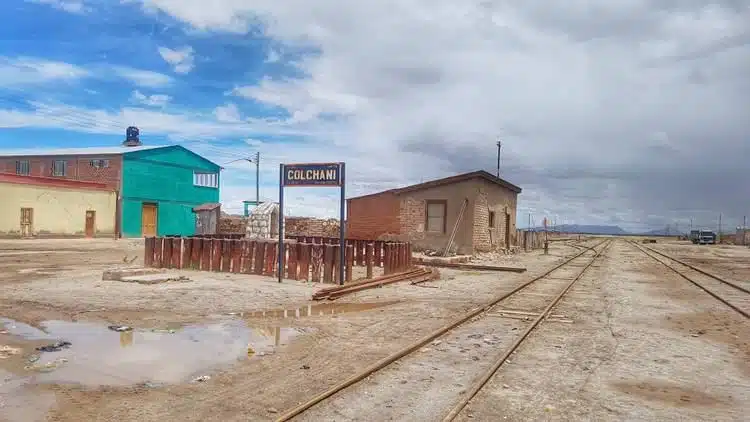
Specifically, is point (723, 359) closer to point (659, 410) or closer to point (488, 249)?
point (659, 410)

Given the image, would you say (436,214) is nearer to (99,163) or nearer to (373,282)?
(373,282)

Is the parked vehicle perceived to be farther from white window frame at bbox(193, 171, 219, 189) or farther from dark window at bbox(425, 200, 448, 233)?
white window frame at bbox(193, 171, 219, 189)

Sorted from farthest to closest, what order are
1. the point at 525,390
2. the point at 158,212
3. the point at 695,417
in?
1. the point at 158,212
2. the point at 525,390
3. the point at 695,417

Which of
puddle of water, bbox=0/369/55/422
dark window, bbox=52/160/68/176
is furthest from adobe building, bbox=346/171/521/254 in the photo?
dark window, bbox=52/160/68/176

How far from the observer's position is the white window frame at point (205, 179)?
51000mm

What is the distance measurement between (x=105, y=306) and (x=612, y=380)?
8690 mm

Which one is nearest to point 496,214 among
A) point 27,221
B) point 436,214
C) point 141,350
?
point 436,214

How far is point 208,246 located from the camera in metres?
17.0

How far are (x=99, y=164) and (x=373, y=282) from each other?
120 feet

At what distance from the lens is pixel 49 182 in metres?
38.8

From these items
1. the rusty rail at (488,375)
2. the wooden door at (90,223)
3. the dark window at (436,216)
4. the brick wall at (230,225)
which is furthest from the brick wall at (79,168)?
the rusty rail at (488,375)

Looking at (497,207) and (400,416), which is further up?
(497,207)

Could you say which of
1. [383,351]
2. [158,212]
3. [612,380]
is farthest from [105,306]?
[158,212]

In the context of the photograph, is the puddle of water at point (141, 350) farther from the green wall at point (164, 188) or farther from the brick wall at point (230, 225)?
the green wall at point (164, 188)
